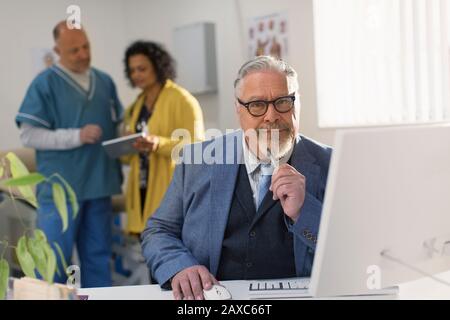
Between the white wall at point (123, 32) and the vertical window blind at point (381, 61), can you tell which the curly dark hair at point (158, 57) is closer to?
the white wall at point (123, 32)

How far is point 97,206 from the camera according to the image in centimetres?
281

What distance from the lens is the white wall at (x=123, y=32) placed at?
282 centimetres

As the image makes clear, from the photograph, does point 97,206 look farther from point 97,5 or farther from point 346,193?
point 346,193

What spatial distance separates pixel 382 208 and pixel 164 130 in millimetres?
1622

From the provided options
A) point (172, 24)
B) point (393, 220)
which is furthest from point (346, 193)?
point (172, 24)

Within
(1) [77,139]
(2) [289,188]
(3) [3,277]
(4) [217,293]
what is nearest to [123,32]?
(1) [77,139]

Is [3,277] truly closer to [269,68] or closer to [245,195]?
[245,195]

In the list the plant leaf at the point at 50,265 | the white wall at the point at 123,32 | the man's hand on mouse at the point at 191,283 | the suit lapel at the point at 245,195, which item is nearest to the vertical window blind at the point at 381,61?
the white wall at the point at 123,32

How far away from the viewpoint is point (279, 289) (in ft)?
4.20

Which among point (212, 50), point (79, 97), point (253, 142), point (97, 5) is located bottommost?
point (253, 142)

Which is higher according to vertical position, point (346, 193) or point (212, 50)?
point (212, 50)
